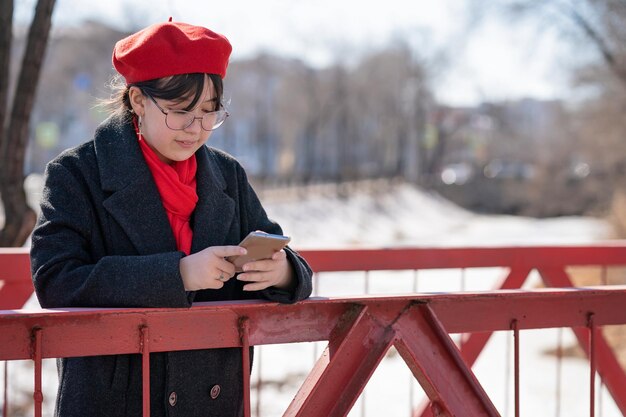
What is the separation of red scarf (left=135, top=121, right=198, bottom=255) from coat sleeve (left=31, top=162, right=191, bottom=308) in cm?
19

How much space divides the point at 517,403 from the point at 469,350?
1.12 m

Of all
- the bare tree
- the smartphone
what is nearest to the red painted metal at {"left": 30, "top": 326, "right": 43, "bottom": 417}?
the smartphone

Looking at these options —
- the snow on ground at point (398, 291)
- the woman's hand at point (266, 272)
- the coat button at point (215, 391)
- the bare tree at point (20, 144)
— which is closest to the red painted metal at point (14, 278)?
the snow on ground at point (398, 291)

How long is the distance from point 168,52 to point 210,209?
408 millimetres

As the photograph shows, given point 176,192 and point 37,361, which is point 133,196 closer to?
point 176,192

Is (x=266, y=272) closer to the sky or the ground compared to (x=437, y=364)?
closer to the sky

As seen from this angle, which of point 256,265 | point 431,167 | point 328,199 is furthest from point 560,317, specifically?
point 431,167

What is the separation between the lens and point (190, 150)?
195 cm

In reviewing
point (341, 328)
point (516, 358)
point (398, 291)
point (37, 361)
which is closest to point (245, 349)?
point (341, 328)

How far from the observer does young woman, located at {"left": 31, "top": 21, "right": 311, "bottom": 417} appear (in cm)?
177

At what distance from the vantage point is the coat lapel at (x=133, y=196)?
1.90 meters

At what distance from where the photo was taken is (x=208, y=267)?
5.74 ft

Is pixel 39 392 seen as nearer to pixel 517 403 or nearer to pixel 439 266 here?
pixel 517 403

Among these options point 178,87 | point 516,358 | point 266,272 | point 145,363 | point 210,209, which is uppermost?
point 178,87
